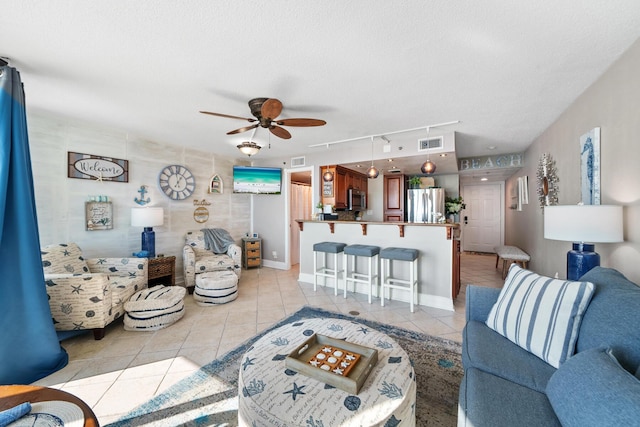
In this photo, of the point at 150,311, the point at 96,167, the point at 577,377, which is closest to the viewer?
the point at 577,377

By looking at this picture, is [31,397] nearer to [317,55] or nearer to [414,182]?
[317,55]

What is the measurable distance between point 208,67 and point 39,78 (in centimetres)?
158

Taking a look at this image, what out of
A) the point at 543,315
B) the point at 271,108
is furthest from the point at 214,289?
the point at 543,315

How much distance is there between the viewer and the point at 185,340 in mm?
2502

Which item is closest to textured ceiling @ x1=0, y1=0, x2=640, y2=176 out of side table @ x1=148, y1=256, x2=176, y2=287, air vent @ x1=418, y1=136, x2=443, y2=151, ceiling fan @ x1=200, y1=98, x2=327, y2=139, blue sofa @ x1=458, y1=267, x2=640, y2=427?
ceiling fan @ x1=200, y1=98, x2=327, y2=139

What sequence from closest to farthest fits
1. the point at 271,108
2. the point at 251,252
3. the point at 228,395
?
the point at 228,395 < the point at 271,108 < the point at 251,252

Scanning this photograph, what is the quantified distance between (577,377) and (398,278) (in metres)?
2.76

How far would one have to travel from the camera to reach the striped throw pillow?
1304 mm

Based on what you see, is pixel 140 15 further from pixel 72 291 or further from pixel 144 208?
pixel 144 208

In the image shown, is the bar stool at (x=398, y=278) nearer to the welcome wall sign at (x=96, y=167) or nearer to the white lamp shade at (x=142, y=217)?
the white lamp shade at (x=142, y=217)

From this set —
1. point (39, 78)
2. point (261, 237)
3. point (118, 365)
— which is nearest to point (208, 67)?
point (39, 78)

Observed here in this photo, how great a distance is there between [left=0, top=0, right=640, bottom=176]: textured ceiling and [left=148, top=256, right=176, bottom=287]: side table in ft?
6.55

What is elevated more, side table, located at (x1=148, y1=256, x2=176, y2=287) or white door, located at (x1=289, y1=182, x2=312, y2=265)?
white door, located at (x1=289, y1=182, x2=312, y2=265)

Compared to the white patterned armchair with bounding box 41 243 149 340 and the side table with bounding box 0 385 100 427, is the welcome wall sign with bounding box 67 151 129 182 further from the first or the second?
the side table with bounding box 0 385 100 427
